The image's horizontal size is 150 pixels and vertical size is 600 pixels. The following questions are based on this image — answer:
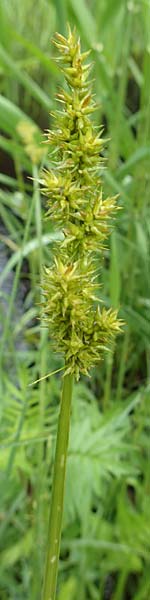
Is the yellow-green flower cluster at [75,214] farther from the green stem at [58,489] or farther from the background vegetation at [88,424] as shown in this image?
the background vegetation at [88,424]

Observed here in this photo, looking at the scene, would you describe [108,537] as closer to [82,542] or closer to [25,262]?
[82,542]

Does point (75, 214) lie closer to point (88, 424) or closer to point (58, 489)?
point (58, 489)

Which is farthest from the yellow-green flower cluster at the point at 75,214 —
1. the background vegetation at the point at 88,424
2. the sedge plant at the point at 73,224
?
the background vegetation at the point at 88,424

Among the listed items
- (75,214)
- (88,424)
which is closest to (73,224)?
(75,214)

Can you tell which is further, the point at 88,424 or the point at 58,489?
the point at 88,424

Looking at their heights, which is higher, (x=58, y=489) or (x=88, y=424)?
(x=58, y=489)

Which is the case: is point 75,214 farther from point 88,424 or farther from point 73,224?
point 88,424

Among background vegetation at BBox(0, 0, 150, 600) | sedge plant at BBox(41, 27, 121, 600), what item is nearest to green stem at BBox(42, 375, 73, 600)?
sedge plant at BBox(41, 27, 121, 600)
